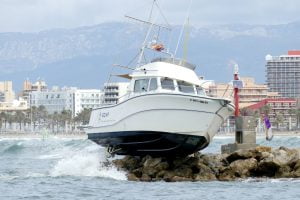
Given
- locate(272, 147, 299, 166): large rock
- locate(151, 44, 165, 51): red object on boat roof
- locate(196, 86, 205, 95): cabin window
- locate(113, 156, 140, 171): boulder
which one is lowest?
locate(113, 156, 140, 171): boulder

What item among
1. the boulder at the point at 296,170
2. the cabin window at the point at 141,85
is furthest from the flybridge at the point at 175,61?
the boulder at the point at 296,170

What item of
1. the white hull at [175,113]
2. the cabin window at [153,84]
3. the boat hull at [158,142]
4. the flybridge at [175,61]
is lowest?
the boat hull at [158,142]

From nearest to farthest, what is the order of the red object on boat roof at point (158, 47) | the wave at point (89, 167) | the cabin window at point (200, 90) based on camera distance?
1. the cabin window at point (200, 90)
2. the wave at point (89, 167)
3. the red object on boat roof at point (158, 47)

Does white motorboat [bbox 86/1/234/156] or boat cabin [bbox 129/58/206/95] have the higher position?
boat cabin [bbox 129/58/206/95]

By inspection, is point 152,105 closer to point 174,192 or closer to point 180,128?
point 180,128

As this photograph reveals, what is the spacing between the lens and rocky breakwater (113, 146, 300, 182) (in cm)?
4144

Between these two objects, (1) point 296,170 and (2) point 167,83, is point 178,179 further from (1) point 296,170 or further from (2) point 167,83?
(1) point 296,170

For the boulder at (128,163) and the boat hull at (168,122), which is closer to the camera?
the boat hull at (168,122)

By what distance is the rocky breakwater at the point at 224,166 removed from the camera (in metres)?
41.4

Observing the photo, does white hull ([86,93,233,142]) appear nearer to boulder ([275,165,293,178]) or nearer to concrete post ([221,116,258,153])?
concrete post ([221,116,258,153])

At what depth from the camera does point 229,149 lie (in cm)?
4572

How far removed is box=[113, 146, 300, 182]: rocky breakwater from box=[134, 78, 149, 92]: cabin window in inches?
110

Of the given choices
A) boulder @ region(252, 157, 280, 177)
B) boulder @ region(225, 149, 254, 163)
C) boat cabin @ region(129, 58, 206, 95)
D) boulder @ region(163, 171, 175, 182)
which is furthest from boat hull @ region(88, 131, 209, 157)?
boulder @ region(252, 157, 280, 177)

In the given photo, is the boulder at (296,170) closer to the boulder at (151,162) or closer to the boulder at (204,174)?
the boulder at (204,174)
